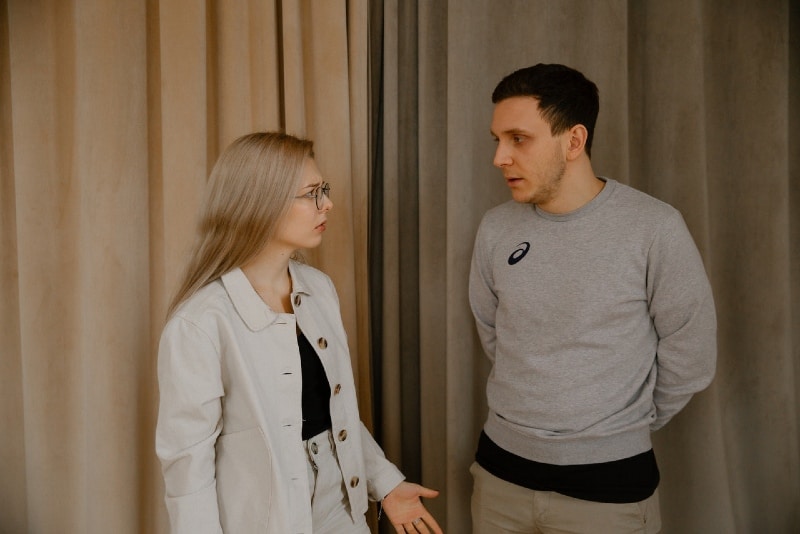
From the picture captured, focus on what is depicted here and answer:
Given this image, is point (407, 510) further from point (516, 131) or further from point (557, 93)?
point (557, 93)

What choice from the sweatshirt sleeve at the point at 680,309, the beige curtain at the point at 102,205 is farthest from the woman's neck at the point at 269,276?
the sweatshirt sleeve at the point at 680,309

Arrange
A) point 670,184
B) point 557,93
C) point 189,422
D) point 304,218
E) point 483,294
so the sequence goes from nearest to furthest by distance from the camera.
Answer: point 189,422 → point 304,218 → point 557,93 → point 483,294 → point 670,184

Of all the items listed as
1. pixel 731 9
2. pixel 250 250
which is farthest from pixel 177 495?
pixel 731 9

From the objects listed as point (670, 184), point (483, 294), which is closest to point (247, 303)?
point (483, 294)

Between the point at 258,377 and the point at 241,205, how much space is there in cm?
37

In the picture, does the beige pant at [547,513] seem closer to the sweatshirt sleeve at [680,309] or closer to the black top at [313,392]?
the sweatshirt sleeve at [680,309]

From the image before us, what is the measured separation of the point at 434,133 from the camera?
1960 millimetres

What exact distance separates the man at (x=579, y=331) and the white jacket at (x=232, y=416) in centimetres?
53

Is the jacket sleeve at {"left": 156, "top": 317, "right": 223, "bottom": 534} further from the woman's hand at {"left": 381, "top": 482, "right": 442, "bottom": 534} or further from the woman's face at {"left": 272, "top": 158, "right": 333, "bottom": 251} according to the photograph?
the woman's hand at {"left": 381, "top": 482, "right": 442, "bottom": 534}

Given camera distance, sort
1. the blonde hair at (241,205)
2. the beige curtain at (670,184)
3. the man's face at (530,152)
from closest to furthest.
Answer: the blonde hair at (241,205) → the man's face at (530,152) → the beige curtain at (670,184)

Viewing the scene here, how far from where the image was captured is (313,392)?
4.38ft

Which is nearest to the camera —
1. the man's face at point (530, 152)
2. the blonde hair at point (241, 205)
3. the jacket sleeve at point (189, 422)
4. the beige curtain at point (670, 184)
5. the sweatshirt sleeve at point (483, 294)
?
the jacket sleeve at point (189, 422)

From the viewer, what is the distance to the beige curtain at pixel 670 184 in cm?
173

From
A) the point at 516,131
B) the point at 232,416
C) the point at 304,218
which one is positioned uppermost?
the point at 516,131
